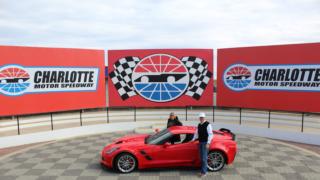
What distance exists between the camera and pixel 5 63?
1390cm

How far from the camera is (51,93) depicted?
15.2m

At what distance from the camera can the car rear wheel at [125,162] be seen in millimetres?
7293

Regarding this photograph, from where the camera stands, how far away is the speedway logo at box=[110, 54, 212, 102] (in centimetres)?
1620

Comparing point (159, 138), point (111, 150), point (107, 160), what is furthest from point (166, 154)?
point (107, 160)

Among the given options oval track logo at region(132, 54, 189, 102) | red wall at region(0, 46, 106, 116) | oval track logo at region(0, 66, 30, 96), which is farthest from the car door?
oval track logo at region(0, 66, 30, 96)

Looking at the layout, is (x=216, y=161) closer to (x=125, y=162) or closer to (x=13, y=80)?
(x=125, y=162)

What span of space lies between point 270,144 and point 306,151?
1.30m

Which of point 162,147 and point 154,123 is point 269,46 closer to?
Result: point 154,123

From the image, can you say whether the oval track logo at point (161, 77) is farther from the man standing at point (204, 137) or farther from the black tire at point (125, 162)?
the man standing at point (204, 137)

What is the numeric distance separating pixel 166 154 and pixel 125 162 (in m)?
1.21

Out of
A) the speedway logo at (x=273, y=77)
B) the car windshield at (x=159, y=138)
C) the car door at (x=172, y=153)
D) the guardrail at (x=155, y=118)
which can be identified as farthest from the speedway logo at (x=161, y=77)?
the car door at (x=172, y=153)

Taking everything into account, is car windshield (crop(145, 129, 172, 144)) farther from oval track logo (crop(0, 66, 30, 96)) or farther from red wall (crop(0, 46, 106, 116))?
oval track logo (crop(0, 66, 30, 96))

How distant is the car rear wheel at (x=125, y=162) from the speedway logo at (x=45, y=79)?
9.60 metres

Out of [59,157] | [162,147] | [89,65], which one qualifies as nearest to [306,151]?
[162,147]
